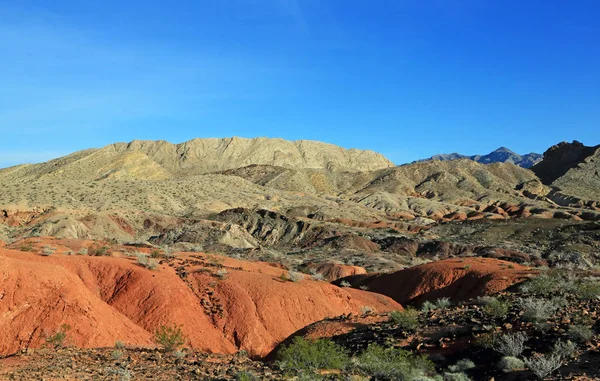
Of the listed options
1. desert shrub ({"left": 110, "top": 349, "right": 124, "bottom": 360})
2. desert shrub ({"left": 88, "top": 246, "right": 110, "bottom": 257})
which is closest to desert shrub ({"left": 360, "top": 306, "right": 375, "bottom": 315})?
desert shrub ({"left": 110, "top": 349, "right": 124, "bottom": 360})

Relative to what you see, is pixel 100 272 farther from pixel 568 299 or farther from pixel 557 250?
pixel 557 250

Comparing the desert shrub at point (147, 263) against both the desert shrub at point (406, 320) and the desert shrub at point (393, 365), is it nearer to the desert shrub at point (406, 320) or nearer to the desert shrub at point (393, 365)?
the desert shrub at point (406, 320)

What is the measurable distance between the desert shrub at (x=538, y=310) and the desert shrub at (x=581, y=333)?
1.26 m

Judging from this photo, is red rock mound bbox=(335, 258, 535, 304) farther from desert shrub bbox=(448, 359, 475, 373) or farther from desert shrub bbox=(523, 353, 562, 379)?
desert shrub bbox=(523, 353, 562, 379)

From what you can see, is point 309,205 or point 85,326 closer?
point 85,326

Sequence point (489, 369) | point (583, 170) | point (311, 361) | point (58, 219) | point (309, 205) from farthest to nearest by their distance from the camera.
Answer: point (583, 170), point (309, 205), point (58, 219), point (311, 361), point (489, 369)

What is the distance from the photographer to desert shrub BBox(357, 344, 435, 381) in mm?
11695

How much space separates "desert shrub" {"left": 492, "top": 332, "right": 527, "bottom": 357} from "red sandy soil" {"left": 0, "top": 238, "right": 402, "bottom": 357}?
10.2 metres

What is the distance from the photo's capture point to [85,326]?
16.4m

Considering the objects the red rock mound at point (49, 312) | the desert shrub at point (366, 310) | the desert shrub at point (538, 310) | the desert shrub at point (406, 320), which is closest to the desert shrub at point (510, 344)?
the desert shrub at point (538, 310)

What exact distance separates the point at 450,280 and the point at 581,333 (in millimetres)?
17308

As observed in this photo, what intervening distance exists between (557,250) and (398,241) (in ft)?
58.2

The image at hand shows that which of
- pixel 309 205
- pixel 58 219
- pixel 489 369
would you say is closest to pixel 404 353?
pixel 489 369

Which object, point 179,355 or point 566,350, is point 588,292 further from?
point 179,355
